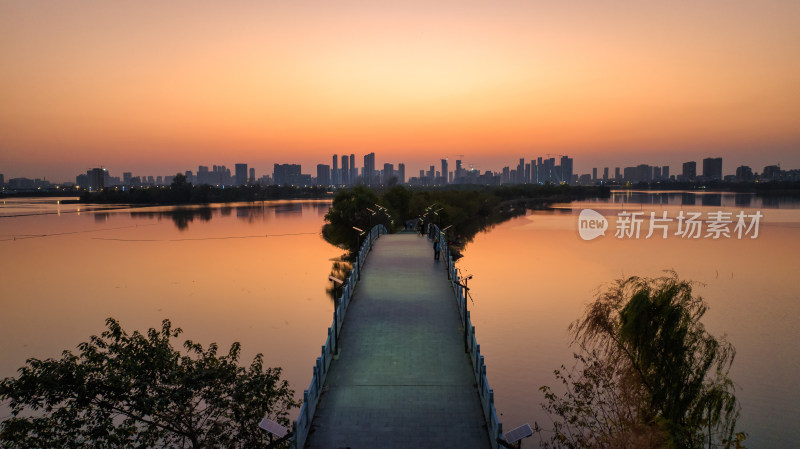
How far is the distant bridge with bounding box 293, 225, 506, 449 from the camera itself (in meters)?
11.2

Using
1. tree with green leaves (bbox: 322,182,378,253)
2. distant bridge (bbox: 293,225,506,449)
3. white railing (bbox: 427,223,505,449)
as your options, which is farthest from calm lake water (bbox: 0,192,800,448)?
tree with green leaves (bbox: 322,182,378,253)

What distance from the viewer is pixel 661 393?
33.6ft

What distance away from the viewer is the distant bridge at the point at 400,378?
11.2 m

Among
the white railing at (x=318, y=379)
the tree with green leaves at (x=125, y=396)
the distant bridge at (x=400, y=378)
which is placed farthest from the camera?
the distant bridge at (x=400, y=378)

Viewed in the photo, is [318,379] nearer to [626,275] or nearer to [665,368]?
[665,368]

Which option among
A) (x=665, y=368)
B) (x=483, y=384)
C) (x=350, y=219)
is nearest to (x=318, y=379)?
(x=483, y=384)

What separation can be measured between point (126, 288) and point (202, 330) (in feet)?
42.9

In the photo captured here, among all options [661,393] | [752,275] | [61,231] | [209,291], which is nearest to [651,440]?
[661,393]

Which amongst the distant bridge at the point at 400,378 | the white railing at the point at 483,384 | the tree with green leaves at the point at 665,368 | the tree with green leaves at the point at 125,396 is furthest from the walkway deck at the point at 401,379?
the tree with green leaves at the point at 665,368

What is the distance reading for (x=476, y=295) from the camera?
3058 cm

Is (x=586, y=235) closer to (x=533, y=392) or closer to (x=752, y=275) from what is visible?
(x=752, y=275)

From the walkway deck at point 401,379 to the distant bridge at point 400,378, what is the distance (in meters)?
0.03

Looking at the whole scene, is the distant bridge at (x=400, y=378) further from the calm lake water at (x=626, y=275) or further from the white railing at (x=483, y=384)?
the calm lake water at (x=626, y=275)

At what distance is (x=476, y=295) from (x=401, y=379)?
56.5 ft
